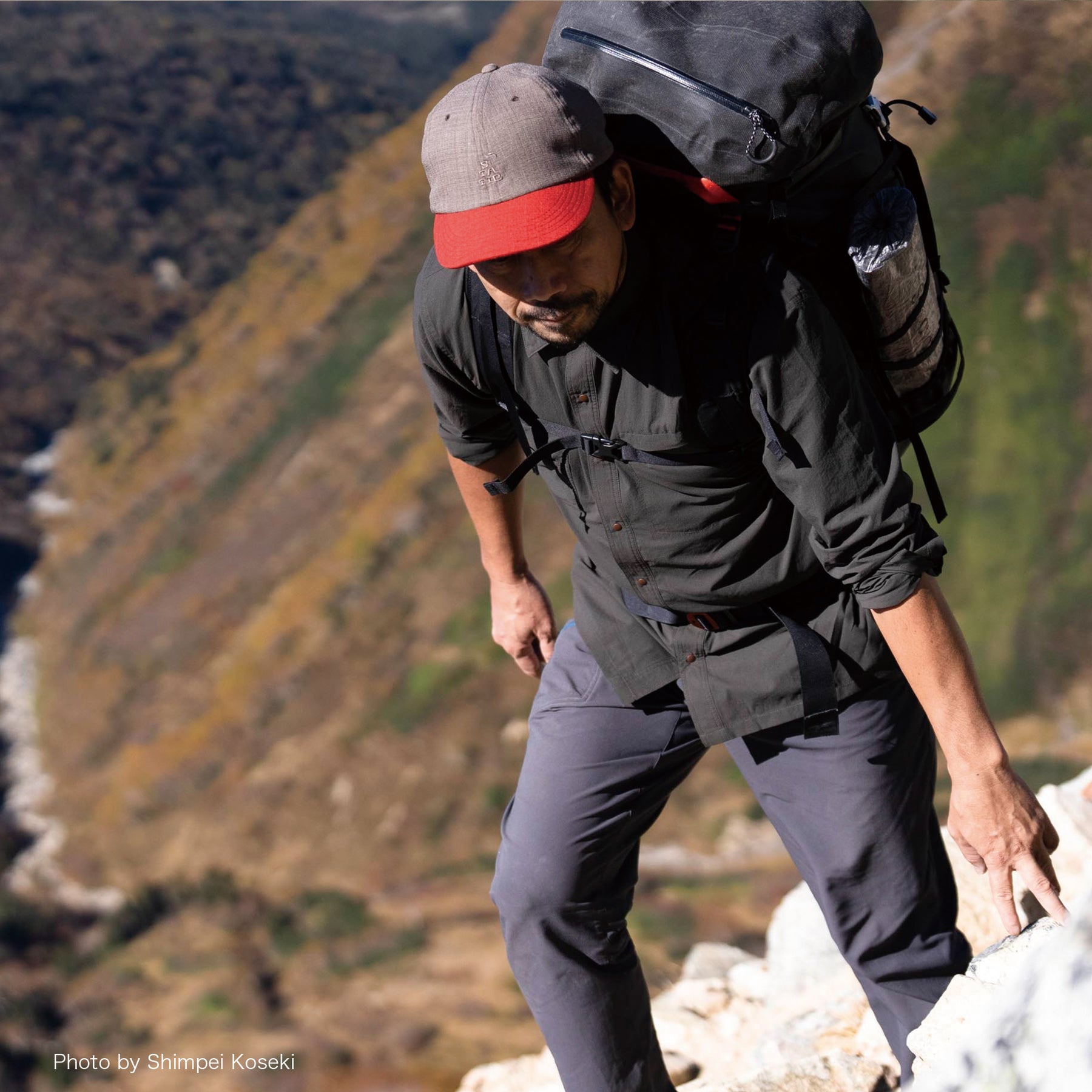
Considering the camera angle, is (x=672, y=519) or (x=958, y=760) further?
(x=672, y=519)

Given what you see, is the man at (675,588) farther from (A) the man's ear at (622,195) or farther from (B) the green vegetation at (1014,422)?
(B) the green vegetation at (1014,422)

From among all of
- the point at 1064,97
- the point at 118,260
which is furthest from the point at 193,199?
the point at 1064,97

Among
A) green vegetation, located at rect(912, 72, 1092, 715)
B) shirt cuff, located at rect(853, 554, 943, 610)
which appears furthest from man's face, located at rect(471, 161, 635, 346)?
green vegetation, located at rect(912, 72, 1092, 715)

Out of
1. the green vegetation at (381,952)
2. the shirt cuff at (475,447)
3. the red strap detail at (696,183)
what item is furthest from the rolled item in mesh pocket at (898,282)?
the green vegetation at (381,952)

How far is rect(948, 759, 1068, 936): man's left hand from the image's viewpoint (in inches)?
Result: 94.4

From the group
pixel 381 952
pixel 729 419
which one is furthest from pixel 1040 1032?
pixel 381 952

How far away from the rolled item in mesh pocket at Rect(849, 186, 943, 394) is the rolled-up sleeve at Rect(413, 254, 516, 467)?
90 cm

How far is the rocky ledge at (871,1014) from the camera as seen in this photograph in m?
1.43

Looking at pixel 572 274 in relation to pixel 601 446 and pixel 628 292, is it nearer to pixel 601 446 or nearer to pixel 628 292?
pixel 628 292

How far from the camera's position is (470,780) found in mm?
28328

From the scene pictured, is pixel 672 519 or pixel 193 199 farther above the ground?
pixel 672 519

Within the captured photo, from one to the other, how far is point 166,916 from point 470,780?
8.97m

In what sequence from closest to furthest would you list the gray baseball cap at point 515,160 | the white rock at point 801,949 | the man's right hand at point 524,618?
the gray baseball cap at point 515,160, the man's right hand at point 524,618, the white rock at point 801,949

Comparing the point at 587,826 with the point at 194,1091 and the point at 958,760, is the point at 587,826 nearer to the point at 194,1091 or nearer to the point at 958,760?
the point at 958,760
